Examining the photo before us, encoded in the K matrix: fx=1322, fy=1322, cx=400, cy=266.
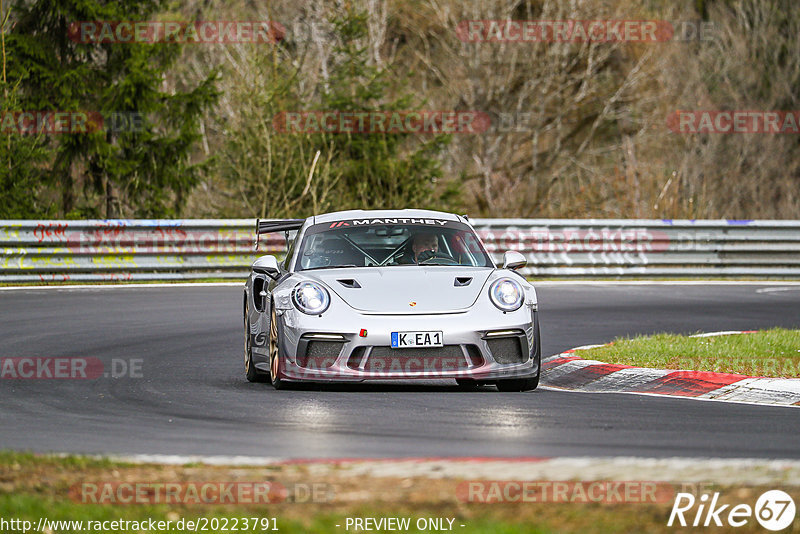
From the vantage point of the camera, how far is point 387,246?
35.6ft

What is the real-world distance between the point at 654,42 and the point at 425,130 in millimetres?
11314

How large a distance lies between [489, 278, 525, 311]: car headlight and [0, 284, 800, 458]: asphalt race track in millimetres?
644

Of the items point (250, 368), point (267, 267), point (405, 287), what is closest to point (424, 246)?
point (405, 287)

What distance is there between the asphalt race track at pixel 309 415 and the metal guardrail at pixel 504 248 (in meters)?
6.77

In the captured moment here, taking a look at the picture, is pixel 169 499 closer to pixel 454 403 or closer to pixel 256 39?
pixel 454 403

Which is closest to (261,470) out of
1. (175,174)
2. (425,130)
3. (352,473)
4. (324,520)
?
(352,473)

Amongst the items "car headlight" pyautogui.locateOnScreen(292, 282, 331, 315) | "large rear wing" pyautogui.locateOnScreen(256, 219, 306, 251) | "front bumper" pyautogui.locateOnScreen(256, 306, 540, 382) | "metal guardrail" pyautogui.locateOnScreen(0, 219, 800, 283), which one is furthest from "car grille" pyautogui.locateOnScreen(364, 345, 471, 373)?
"metal guardrail" pyautogui.locateOnScreen(0, 219, 800, 283)

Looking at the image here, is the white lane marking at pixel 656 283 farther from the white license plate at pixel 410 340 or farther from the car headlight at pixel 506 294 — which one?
the white license plate at pixel 410 340

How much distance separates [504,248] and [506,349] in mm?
13548

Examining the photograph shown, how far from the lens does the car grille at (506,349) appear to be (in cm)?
930

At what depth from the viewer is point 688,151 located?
1647 inches

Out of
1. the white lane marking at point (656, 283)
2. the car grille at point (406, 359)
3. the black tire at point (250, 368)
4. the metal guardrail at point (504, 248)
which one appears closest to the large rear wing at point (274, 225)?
the black tire at point (250, 368)

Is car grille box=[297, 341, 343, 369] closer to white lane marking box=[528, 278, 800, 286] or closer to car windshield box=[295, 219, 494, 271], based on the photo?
car windshield box=[295, 219, 494, 271]

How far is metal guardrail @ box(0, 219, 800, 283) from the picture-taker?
21.0m
